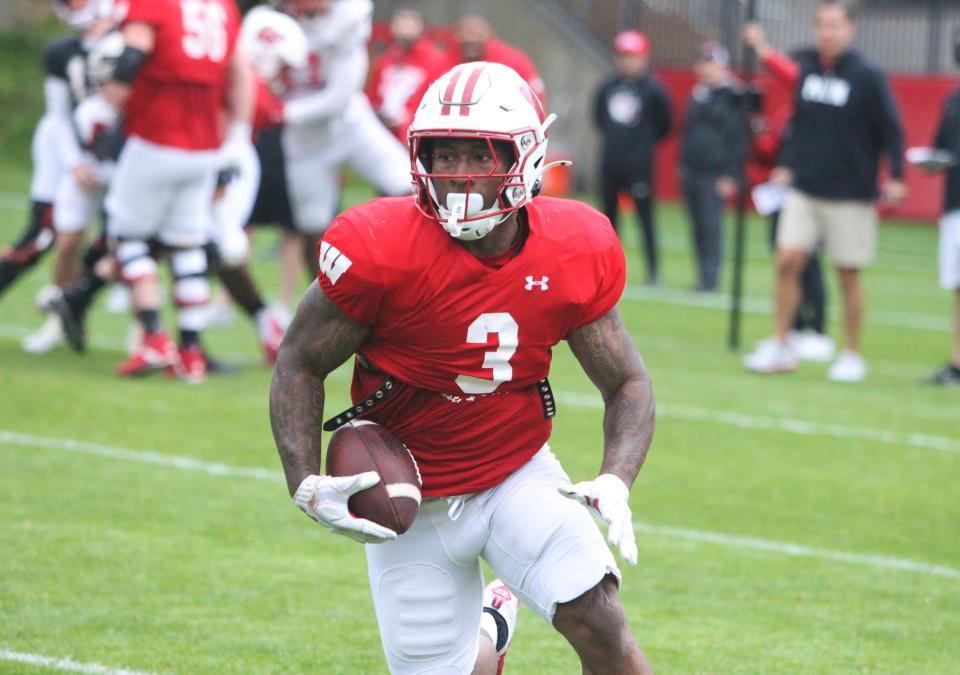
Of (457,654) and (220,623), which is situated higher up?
(457,654)

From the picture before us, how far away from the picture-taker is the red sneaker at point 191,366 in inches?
345

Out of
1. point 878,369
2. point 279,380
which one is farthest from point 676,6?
point 279,380

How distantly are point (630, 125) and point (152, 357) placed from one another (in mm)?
7712

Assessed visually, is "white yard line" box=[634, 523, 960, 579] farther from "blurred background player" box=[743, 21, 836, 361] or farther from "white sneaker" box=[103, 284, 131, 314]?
"white sneaker" box=[103, 284, 131, 314]

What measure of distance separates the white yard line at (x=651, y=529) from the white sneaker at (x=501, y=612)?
1900mm

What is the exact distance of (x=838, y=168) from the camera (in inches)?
385

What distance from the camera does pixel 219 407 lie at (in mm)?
8117

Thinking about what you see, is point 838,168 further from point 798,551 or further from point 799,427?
point 798,551

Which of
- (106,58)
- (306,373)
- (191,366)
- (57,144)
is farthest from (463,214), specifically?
(57,144)

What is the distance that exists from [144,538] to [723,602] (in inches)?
83.6

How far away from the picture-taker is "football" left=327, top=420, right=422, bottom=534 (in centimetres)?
346

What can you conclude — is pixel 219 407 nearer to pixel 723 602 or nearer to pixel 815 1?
pixel 723 602

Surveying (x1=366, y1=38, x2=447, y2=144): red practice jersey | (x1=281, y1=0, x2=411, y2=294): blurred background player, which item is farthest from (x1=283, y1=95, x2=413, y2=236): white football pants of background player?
(x1=366, y1=38, x2=447, y2=144): red practice jersey

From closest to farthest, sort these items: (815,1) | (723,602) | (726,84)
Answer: (723,602)
(726,84)
(815,1)
